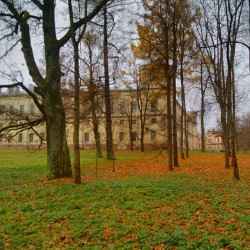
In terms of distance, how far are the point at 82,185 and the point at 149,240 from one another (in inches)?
210

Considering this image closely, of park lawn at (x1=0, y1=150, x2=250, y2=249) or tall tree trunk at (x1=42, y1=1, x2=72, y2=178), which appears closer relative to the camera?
park lawn at (x1=0, y1=150, x2=250, y2=249)

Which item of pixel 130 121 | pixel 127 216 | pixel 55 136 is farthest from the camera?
pixel 130 121

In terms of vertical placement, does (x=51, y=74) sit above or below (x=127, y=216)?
above

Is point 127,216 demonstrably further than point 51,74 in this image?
No

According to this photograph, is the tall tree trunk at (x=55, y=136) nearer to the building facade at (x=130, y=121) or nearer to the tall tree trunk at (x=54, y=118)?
the tall tree trunk at (x=54, y=118)

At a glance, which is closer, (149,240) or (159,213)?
(149,240)

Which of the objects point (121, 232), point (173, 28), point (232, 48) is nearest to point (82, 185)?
point (121, 232)

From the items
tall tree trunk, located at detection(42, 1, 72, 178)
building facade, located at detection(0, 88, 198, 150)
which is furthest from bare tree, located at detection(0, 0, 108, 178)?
building facade, located at detection(0, 88, 198, 150)

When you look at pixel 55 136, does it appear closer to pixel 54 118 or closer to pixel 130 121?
pixel 54 118

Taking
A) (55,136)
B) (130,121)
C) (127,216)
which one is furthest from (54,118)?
(130,121)

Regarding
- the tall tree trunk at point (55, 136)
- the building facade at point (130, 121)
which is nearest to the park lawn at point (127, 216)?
the tall tree trunk at point (55, 136)

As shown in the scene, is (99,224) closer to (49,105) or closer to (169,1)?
(49,105)

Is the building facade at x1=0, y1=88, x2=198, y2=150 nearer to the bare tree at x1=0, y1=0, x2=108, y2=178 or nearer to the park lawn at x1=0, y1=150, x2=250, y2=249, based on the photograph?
the bare tree at x1=0, y1=0, x2=108, y2=178

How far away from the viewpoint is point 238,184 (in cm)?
980
